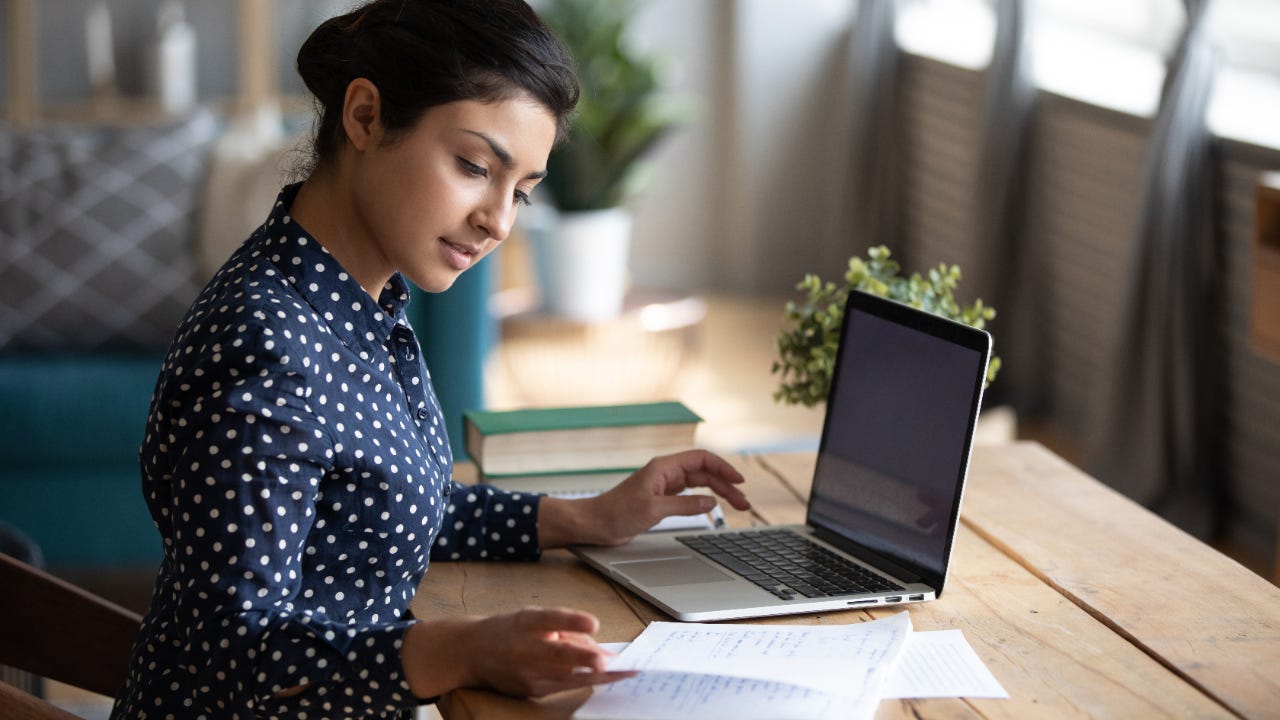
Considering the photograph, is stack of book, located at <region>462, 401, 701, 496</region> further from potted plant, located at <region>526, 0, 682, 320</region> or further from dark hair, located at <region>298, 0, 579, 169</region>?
potted plant, located at <region>526, 0, 682, 320</region>

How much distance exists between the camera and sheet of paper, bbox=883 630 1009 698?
3.62 feet

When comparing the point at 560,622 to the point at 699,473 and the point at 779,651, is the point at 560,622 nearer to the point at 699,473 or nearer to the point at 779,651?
the point at 779,651

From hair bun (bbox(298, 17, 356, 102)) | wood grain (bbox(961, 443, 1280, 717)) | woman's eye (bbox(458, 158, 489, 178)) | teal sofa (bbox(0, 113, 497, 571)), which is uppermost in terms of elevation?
hair bun (bbox(298, 17, 356, 102))

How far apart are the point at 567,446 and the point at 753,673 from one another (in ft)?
2.01

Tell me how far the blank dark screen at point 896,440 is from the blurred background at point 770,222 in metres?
0.44

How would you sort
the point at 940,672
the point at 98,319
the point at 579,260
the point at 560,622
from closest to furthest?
the point at 560,622 < the point at 940,672 < the point at 98,319 < the point at 579,260

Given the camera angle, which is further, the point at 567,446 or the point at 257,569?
the point at 567,446

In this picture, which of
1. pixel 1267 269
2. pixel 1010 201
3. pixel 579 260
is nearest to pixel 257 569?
pixel 1267 269

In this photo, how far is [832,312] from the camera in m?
1.73

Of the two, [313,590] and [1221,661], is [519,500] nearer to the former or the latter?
[313,590]

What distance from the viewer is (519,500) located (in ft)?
4.91

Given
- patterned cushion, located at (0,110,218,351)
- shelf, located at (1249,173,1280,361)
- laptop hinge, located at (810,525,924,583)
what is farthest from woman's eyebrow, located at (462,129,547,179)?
patterned cushion, located at (0,110,218,351)

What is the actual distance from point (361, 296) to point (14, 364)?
2.11 meters

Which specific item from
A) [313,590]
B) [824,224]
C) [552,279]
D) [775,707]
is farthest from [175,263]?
[824,224]
